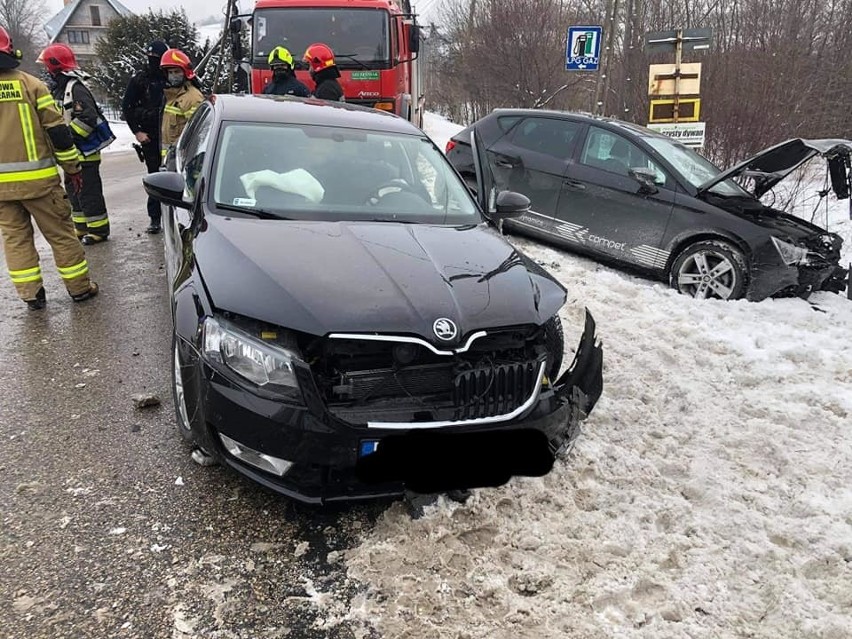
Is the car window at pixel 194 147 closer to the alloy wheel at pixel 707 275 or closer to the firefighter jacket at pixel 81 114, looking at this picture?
the firefighter jacket at pixel 81 114

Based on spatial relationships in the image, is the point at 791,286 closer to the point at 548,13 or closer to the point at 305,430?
the point at 305,430

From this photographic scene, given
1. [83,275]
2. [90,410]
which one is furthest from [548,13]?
[90,410]

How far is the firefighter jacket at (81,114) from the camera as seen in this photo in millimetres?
6293

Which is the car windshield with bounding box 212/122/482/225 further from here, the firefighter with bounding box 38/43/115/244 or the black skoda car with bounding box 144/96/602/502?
the firefighter with bounding box 38/43/115/244

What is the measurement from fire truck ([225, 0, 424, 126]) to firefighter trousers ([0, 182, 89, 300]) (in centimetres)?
526

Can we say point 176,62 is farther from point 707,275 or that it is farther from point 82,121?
point 707,275

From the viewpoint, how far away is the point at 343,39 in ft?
32.4

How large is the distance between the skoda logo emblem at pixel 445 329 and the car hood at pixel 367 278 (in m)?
0.02

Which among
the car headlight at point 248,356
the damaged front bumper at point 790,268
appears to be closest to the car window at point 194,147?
the car headlight at point 248,356

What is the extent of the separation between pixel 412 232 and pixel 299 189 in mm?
747

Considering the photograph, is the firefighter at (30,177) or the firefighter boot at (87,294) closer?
the firefighter at (30,177)

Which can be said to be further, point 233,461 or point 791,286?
point 791,286

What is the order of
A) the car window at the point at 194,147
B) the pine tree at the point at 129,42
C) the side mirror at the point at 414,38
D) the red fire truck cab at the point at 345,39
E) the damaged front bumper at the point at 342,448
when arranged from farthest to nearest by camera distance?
the pine tree at the point at 129,42 < the side mirror at the point at 414,38 < the red fire truck cab at the point at 345,39 < the car window at the point at 194,147 < the damaged front bumper at the point at 342,448

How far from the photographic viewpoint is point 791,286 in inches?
231
